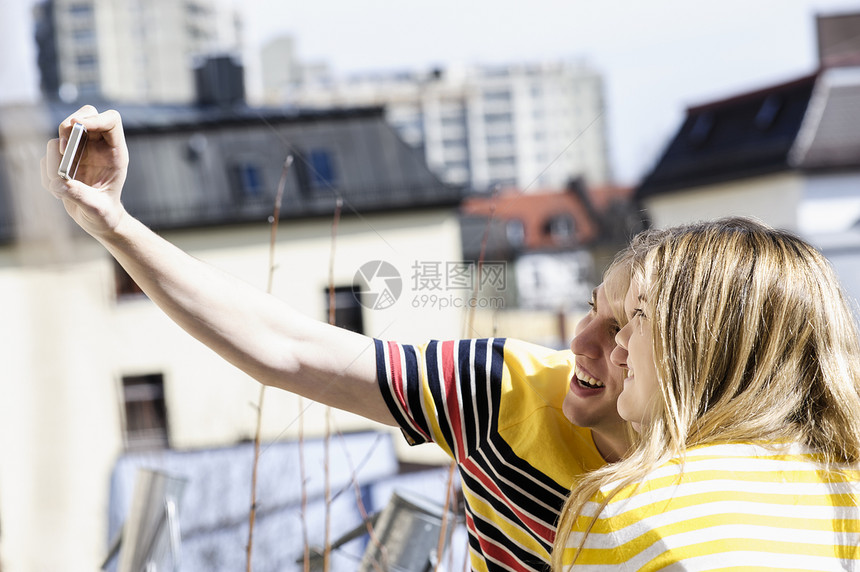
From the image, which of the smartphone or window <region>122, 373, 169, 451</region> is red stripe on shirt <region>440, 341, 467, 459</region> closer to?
the smartphone

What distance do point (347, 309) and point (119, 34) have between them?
390 cm

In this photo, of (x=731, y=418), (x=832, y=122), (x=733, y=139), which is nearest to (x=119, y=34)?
(x=731, y=418)

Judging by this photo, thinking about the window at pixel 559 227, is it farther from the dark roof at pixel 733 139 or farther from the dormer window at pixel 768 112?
the dormer window at pixel 768 112

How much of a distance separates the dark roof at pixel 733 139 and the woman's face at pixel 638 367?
33.0 ft

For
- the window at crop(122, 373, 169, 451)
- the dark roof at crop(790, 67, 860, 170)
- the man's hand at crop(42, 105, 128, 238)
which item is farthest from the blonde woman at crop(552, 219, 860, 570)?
the dark roof at crop(790, 67, 860, 170)

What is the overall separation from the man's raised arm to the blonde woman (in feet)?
0.81

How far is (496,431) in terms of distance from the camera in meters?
0.83

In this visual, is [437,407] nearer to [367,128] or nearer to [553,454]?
[553,454]

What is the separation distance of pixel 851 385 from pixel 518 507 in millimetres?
298

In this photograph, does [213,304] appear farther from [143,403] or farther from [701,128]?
[701,128]

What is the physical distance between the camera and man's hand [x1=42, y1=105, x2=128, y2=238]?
726mm

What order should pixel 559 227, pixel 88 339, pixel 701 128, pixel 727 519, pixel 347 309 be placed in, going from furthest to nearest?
1. pixel 559 227
2. pixel 701 128
3. pixel 88 339
4. pixel 347 309
5. pixel 727 519

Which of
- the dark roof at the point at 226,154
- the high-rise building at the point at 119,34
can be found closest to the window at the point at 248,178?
the dark roof at the point at 226,154

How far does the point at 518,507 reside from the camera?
0.81 metres
